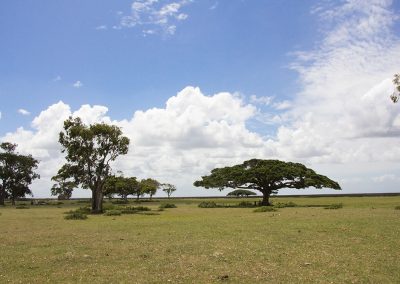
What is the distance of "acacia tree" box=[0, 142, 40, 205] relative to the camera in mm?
99312

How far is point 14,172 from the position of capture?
3994 inches

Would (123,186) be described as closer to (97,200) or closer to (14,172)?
(14,172)

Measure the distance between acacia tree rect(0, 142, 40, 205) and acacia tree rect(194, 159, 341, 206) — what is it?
51.1 m

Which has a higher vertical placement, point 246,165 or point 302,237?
point 246,165

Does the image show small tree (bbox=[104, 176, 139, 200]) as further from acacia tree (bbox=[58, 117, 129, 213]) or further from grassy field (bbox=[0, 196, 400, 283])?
grassy field (bbox=[0, 196, 400, 283])

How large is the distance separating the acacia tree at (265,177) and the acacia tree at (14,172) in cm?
5112

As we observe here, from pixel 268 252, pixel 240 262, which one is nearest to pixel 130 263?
pixel 240 262

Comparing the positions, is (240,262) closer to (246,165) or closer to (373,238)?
(373,238)

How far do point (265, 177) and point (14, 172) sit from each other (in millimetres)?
65487

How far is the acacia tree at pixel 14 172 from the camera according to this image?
99.3 meters

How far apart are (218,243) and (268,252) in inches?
147

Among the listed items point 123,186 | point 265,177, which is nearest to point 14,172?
point 123,186

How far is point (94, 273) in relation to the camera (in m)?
15.0

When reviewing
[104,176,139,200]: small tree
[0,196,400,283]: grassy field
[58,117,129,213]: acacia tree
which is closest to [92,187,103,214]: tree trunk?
[58,117,129,213]: acacia tree
